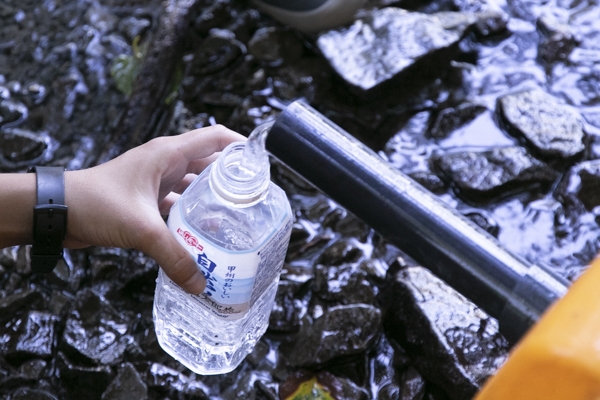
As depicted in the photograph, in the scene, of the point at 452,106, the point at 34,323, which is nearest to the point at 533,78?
the point at 452,106

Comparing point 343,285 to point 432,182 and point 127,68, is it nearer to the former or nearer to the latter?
point 432,182

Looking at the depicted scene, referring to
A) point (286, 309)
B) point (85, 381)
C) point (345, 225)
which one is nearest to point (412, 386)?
point (286, 309)

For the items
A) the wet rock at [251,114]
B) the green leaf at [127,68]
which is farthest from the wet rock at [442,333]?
the green leaf at [127,68]

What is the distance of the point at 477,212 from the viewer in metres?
2.10

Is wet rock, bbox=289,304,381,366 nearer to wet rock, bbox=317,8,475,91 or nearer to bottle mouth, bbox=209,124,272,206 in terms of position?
bottle mouth, bbox=209,124,272,206

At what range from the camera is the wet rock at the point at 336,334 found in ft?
5.77

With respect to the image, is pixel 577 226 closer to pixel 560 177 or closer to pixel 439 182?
pixel 560 177

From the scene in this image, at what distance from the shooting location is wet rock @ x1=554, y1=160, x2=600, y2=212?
2100 millimetres

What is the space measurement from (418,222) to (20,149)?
190 cm

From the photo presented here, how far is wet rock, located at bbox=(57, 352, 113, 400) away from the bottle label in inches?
22.3

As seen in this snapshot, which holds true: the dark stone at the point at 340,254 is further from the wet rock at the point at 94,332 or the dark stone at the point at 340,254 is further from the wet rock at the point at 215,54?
the wet rock at the point at 215,54

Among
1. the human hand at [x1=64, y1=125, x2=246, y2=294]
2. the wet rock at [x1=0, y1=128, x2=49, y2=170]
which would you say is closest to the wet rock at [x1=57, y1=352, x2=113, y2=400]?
the human hand at [x1=64, y1=125, x2=246, y2=294]

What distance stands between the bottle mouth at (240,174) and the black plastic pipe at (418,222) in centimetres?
17

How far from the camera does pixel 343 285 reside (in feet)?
6.35
